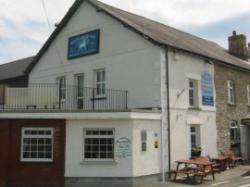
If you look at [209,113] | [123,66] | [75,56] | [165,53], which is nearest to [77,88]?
[75,56]

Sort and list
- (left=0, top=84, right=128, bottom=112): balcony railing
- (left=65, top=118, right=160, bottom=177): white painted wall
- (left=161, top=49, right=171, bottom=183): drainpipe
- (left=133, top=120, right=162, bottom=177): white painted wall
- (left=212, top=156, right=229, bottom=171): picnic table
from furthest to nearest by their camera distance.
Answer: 1. (left=212, top=156, right=229, bottom=171): picnic table
2. (left=0, top=84, right=128, bottom=112): balcony railing
3. (left=161, top=49, right=171, bottom=183): drainpipe
4. (left=133, top=120, right=162, bottom=177): white painted wall
5. (left=65, top=118, right=160, bottom=177): white painted wall

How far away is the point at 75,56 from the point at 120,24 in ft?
11.6

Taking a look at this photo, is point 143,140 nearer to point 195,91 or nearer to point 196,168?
point 196,168

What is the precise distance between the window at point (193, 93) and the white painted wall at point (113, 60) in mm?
2947

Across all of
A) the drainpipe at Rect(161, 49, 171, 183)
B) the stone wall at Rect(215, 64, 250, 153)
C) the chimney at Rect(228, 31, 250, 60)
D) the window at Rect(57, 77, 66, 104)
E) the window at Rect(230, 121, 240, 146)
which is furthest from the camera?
the chimney at Rect(228, 31, 250, 60)

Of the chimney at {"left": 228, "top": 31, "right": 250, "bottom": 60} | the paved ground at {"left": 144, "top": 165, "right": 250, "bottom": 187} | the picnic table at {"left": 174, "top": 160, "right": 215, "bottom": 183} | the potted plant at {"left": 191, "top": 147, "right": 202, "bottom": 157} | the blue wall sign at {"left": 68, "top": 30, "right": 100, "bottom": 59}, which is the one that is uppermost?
the chimney at {"left": 228, "top": 31, "right": 250, "bottom": 60}

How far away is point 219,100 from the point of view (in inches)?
847

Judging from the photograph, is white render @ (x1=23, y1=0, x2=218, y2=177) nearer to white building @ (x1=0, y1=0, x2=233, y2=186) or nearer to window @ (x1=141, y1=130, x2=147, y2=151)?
white building @ (x1=0, y1=0, x2=233, y2=186)

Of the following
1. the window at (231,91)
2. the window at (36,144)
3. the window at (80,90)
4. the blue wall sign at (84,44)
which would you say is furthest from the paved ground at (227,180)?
the blue wall sign at (84,44)

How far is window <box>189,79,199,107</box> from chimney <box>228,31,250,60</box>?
1027cm

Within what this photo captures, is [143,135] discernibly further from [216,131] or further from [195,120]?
[216,131]

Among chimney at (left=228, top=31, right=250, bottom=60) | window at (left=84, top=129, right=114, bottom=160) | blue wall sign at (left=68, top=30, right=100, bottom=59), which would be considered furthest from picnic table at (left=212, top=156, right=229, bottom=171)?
chimney at (left=228, top=31, right=250, bottom=60)

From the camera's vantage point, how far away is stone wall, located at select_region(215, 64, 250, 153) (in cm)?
2139

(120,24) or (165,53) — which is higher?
(120,24)
